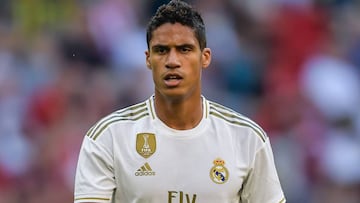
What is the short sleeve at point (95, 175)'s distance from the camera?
5383 mm

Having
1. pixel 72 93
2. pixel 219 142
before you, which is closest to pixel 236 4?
pixel 72 93

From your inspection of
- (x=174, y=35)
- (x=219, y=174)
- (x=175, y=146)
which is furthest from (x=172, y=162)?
(x=174, y=35)

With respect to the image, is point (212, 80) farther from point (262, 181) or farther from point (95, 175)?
point (95, 175)

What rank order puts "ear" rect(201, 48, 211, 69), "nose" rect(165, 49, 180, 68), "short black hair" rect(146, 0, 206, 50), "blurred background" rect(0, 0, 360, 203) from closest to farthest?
"nose" rect(165, 49, 180, 68), "short black hair" rect(146, 0, 206, 50), "ear" rect(201, 48, 211, 69), "blurred background" rect(0, 0, 360, 203)

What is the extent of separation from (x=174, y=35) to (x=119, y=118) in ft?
1.84

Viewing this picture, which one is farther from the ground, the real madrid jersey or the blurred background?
the blurred background

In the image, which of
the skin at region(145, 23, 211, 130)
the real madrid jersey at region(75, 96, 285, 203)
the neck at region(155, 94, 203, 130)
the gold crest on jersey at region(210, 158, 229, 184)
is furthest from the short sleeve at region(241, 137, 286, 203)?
the skin at region(145, 23, 211, 130)

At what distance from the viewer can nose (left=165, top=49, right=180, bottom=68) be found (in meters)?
5.28

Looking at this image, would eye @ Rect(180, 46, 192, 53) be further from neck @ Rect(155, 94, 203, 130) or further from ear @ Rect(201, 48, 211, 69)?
neck @ Rect(155, 94, 203, 130)

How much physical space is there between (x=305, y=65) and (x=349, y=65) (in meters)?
0.43

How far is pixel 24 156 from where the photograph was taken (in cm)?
953

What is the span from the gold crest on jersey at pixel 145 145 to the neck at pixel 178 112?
0.15m

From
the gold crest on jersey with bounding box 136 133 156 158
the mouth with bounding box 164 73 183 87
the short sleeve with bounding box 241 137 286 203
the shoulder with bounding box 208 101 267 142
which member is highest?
the mouth with bounding box 164 73 183 87

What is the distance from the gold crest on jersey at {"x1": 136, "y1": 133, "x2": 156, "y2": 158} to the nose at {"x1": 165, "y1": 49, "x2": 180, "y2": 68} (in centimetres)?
44
